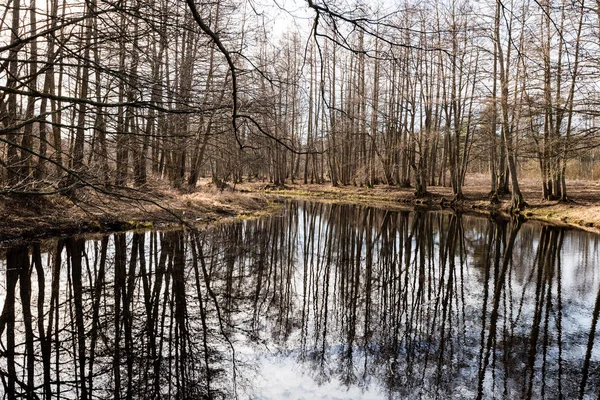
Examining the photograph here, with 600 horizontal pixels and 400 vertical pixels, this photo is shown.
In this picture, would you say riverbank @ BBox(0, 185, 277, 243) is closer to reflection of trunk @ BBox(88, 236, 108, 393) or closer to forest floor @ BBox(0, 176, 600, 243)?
forest floor @ BBox(0, 176, 600, 243)

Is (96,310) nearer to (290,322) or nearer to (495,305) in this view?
(290,322)

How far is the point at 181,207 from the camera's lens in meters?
15.2

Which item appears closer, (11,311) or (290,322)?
(11,311)

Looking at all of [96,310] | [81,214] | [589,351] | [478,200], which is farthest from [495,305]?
[478,200]

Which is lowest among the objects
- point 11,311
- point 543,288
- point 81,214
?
point 543,288

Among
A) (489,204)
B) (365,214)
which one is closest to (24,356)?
(365,214)

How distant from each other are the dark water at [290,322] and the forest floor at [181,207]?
4.04 feet

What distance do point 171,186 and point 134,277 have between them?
10.5 meters

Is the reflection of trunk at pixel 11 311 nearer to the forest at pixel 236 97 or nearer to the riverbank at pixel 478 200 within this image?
the forest at pixel 236 97

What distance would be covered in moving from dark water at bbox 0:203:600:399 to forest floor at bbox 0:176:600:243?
123 cm

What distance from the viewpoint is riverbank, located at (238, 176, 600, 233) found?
55.4ft

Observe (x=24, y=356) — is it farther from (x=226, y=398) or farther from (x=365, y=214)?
(x=365, y=214)

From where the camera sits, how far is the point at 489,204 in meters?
22.0

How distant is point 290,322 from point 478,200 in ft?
68.5
